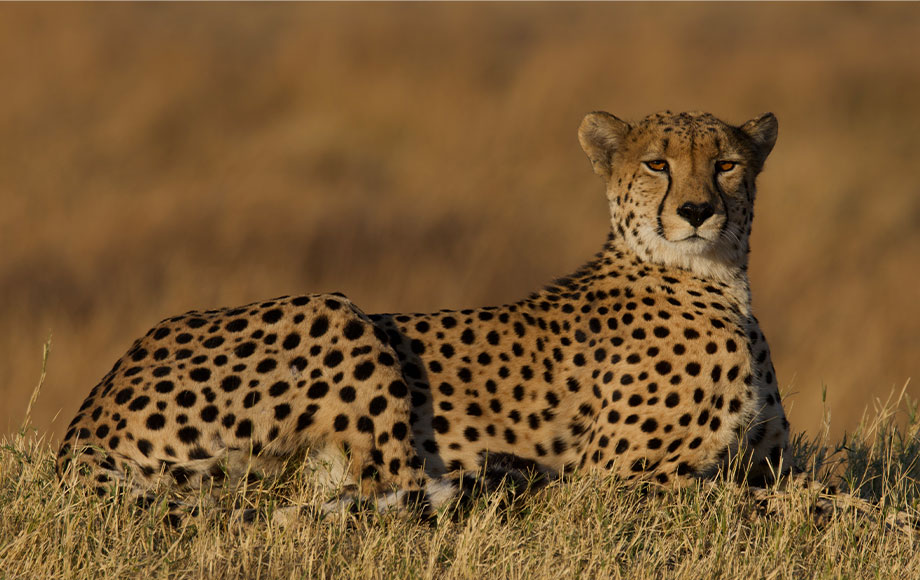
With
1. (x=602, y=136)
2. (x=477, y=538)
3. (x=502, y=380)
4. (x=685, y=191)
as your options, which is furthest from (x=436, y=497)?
(x=602, y=136)

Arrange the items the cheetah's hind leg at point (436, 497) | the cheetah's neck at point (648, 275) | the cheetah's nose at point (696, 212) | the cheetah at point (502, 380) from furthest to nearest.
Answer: the cheetah's neck at point (648, 275) < the cheetah's nose at point (696, 212) < the cheetah at point (502, 380) < the cheetah's hind leg at point (436, 497)

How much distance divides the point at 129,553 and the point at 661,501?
1.56 meters

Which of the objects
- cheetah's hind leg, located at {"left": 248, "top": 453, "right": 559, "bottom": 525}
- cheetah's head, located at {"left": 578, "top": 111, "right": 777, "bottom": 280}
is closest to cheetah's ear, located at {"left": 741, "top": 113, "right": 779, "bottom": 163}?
cheetah's head, located at {"left": 578, "top": 111, "right": 777, "bottom": 280}

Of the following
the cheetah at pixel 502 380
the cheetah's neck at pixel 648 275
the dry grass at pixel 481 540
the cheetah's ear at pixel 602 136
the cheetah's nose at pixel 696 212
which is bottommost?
the dry grass at pixel 481 540

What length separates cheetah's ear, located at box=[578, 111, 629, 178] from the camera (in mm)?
4824

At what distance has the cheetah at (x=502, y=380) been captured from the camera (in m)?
4.06

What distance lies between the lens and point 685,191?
4.41 m

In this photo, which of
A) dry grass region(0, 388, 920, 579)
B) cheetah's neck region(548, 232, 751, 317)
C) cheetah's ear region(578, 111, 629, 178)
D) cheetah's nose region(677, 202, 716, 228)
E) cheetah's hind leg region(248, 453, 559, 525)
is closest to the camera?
dry grass region(0, 388, 920, 579)

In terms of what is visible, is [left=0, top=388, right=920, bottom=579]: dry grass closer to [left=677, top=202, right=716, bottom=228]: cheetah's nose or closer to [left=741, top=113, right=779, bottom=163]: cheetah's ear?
[left=677, top=202, right=716, bottom=228]: cheetah's nose

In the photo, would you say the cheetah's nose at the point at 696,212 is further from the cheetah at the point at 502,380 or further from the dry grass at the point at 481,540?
the dry grass at the point at 481,540

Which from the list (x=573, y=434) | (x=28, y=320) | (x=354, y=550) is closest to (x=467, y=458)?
(x=573, y=434)

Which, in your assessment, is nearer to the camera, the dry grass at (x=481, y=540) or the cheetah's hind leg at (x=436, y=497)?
the dry grass at (x=481, y=540)

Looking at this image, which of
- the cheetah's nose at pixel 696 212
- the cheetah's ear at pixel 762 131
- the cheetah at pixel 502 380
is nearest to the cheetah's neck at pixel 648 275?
the cheetah at pixel 502 380

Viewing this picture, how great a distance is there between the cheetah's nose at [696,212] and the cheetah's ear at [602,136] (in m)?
0.53
